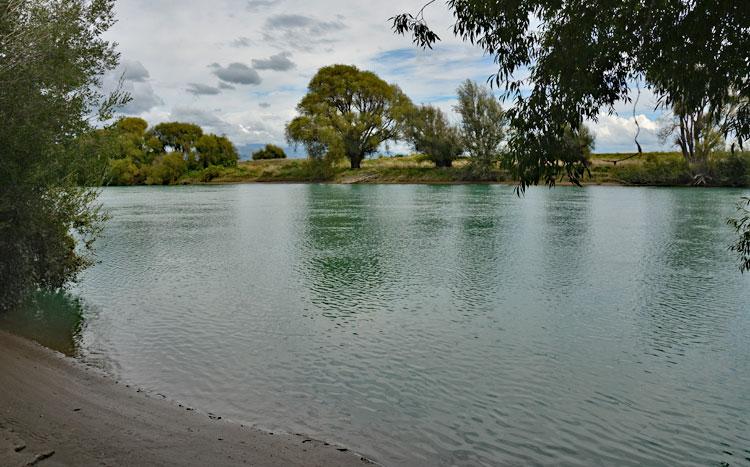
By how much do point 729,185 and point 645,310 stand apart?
6121 centimetres

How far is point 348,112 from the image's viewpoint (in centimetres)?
9231

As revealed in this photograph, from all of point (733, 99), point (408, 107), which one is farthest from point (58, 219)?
point (408, 107)

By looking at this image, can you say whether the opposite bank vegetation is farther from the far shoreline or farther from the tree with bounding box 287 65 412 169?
the tree with bounding box 287 65 412 169

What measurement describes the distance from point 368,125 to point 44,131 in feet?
268

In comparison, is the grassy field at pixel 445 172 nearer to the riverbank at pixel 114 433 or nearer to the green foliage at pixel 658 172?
the green foliage at pixel 658 172

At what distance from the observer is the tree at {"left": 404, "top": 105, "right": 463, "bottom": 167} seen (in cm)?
8619

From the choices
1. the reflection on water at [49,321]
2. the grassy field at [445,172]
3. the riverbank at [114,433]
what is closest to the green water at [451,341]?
the reflection on water at [49,321]

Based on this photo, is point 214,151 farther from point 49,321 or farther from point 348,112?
point 49,321

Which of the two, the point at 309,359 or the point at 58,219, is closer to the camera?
the point at 309,359

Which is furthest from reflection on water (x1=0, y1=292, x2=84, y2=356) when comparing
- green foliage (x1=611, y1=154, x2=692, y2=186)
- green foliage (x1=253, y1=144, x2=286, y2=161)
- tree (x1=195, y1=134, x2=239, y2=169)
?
green foliage (x1=253, y1=144, x2=286, y2=161)

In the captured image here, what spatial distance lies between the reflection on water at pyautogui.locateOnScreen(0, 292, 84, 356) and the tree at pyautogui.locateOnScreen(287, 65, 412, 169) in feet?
245

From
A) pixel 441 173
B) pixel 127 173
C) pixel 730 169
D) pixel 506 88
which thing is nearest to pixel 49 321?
pixel 506 88

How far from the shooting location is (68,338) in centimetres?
1173

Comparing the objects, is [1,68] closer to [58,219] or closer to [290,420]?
[58,219]
